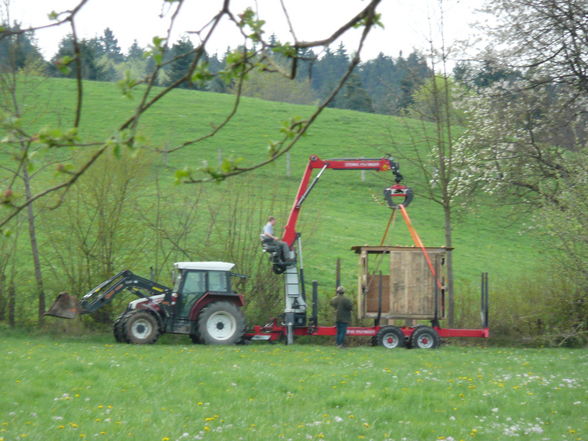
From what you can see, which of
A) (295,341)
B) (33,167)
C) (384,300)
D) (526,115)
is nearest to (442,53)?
(526,115)

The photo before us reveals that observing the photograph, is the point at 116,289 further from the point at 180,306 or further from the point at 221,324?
the point at 221,324

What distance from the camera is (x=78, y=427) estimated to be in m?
9.20

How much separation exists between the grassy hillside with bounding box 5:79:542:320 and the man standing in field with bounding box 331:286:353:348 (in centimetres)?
276

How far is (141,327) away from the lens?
1892 centimetres

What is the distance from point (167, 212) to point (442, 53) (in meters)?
8.27

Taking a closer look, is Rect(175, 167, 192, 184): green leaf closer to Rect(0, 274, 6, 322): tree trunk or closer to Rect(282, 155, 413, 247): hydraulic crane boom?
Rect(282, 155, 413, 247): hydraulic crane boom

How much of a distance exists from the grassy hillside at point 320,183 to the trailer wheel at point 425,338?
3762 mm

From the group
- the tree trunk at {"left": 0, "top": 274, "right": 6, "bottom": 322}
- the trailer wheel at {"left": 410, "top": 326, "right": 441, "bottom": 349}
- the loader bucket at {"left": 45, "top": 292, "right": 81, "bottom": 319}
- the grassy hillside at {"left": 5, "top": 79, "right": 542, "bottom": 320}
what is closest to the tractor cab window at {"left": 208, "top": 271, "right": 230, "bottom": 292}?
the grassy hillside at {"left": 5, "top": 79, "right": 542, "bottom": 320}

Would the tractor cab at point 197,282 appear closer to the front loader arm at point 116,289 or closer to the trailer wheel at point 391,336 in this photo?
the front loader arm at point 116,289

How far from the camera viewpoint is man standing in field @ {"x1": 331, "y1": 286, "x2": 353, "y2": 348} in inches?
734

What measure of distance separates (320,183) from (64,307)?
80.3 feet

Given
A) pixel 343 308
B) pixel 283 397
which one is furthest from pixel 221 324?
pixel 283 397

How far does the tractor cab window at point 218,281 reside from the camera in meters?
19.5

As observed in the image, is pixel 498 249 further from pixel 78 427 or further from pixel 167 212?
pixel 78 427
